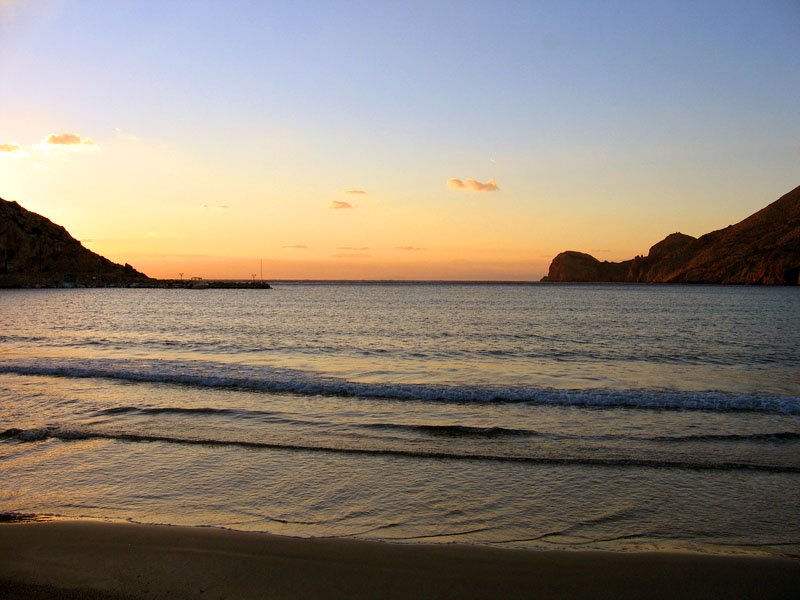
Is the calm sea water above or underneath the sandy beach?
underneath

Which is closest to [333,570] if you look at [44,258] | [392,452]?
[392,452]

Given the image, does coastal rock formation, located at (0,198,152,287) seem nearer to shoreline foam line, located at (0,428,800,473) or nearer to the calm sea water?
the calm sea water

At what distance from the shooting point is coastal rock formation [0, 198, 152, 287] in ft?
438

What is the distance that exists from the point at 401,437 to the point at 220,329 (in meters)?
30.5

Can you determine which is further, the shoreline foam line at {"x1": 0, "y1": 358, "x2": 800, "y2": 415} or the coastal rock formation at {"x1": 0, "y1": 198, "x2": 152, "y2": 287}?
the coastal rock formation at {"x1": 0, "y1": 198, "x2": 152, "y2": 287}

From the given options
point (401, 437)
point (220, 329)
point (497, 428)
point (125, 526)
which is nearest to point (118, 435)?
point (125, 526)

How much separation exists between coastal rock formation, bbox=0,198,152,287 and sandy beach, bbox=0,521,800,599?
147476 mm

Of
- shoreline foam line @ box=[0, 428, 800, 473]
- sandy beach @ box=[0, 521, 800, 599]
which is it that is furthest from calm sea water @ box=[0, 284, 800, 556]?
sandy beach @ box=[0, 521, 800, 599]

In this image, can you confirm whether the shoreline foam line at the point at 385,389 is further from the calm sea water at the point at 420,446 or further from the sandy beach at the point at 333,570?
the sandy beach at the point at 333,570

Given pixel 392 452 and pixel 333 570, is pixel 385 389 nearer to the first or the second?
pixel 392 452

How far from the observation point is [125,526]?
689 centimetres

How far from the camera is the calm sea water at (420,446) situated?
287 inches

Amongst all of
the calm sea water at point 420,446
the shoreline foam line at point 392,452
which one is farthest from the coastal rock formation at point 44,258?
the shoreline foam line at point 392,452

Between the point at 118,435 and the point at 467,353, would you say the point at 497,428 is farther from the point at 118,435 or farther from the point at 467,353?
the point at 467,353
